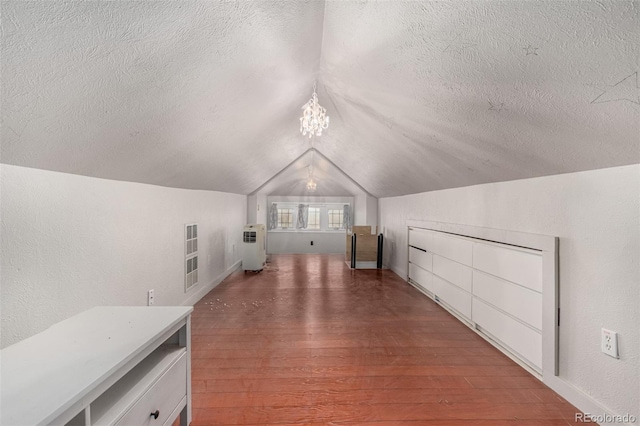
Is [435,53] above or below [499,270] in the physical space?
above

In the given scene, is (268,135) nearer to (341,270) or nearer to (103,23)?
(103,23)

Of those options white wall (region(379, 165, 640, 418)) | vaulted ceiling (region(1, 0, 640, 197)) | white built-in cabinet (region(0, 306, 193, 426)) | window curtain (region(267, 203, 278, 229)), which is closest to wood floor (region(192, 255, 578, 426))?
white wall (region(379, 165, 640, 418))

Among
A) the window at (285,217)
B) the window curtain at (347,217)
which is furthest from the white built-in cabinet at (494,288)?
the window at (285,217)

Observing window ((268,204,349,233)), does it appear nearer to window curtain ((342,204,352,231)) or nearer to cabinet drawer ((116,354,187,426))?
window curtain ((342,204,352,231))

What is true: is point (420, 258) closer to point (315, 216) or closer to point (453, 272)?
point (453, 272)

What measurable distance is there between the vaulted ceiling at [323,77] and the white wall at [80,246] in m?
0.17

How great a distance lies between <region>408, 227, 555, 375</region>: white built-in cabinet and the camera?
7.36 feet

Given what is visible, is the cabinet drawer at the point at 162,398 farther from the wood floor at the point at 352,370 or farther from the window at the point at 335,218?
the window at the point at 335,218

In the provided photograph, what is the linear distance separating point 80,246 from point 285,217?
276 inches

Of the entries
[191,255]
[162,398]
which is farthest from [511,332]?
[191,255]

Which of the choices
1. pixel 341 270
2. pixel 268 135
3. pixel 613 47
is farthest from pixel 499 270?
pixel 341 270

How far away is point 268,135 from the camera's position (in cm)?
337

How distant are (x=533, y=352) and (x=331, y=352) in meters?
1.67

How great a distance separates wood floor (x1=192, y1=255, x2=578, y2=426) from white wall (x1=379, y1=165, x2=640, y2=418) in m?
0.34
